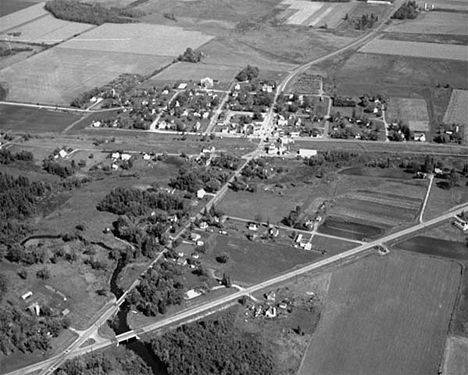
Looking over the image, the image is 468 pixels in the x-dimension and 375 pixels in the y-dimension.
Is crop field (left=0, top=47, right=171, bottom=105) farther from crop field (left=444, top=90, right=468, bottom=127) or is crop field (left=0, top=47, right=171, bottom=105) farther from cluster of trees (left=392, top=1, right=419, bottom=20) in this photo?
cluster of trees (left=392, top=1, right=419, bottom=20)

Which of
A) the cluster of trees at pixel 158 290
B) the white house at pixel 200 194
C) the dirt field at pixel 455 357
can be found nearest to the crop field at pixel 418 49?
the white house at pixel 200 194

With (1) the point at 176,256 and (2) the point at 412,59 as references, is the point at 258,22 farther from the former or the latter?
(1) the point at 176,256

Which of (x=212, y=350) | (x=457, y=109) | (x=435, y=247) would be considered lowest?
(x=435, y=247)

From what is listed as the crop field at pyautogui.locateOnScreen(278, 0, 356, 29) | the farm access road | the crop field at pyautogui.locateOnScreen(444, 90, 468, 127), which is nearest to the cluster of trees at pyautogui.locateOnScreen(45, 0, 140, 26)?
the crop field at pyautogui.locateOnScreen(278, 0, 356, 29)

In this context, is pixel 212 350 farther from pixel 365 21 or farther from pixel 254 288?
pixel 365 21

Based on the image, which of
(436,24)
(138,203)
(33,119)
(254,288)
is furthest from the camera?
(436,24)

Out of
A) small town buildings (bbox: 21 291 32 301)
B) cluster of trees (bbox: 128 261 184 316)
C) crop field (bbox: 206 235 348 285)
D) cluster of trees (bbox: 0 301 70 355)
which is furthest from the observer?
crop field (bbox: 206 235 348 285)

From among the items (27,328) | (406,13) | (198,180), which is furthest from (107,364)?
(406,13)

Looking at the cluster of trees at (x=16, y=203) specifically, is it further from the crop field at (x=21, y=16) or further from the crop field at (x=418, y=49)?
the crop field at (x=418, y=49)
